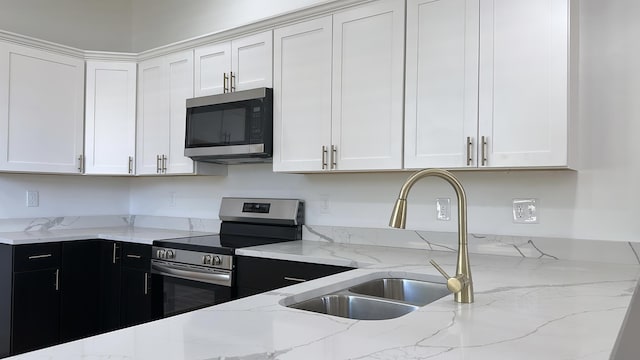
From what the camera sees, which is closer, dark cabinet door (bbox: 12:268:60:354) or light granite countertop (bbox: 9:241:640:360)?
light granite countertop (bbox: 9:241:640:360)

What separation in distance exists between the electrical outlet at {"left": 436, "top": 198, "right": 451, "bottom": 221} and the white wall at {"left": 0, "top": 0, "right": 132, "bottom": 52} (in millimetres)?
3027

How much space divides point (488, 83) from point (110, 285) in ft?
8.68

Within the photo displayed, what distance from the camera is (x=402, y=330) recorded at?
1.05 metres

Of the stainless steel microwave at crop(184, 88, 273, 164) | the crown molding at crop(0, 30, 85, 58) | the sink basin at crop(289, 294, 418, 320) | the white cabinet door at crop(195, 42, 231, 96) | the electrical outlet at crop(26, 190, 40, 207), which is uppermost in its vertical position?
the crown molding at crop(0, 30, 85, 58)

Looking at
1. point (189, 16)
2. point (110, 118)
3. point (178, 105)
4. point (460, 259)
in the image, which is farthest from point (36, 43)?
point (460, 259)

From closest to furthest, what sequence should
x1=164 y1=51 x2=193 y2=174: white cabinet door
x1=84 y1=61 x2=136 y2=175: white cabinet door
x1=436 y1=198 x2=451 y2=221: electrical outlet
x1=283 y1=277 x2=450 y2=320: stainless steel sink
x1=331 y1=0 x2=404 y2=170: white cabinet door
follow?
x1=283 y1=277 x2=450 y2=320: stainless steel sink, x1=331 y1=0 x2=404 y2=170: white cabinet door, x1=436 y1=198 x2=451 y2=221: electrical outlet, x1=164 y1=51 x2=193 y2=174: white cabinet door, x1=84 y1=61 x2=136 y2=175: white cabinet door

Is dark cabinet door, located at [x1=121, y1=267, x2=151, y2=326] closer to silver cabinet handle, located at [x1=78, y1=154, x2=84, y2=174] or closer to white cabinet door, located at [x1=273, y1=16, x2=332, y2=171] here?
silver cabinet handle, located at [x1=78, y1=154, x2=84, y2=174]

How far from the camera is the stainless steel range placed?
2.62m

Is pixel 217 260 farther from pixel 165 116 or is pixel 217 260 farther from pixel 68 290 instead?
pixel 165 116

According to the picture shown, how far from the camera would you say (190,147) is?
320cm

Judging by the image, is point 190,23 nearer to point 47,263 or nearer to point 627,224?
point 47,263

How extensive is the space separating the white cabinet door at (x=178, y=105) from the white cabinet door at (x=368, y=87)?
1.18 metres

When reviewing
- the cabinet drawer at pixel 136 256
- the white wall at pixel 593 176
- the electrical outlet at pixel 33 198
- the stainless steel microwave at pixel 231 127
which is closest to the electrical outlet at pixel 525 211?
the white wall at pixel 593 176

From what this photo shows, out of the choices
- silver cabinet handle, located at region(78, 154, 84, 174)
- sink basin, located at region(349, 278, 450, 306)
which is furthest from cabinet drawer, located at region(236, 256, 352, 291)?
silver cabinet handle, located at region(78, 154, 84, 174)
